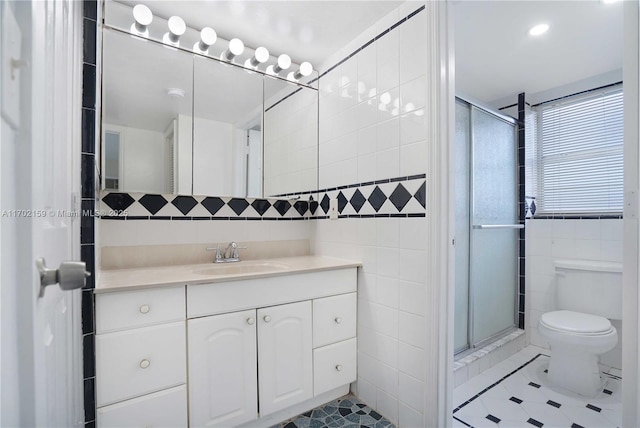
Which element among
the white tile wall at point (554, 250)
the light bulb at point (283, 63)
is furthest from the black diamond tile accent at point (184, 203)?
the white tile wall at point (554, 250)

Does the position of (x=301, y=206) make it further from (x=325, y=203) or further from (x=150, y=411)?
(x=150, y=411)

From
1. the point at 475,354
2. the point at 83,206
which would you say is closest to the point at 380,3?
the point at 83,206

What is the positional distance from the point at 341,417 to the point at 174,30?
221cm

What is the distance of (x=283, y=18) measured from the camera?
1.72 meters

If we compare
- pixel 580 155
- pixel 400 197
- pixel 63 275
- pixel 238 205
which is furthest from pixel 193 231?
pixel 580 155

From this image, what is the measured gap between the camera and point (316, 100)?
7.20 feet

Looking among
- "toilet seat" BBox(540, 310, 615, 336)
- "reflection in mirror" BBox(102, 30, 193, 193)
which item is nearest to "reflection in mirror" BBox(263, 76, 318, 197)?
"reflection in mirror" BBox(102, 30, 193, 193)

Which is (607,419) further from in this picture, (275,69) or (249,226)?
(275,69)

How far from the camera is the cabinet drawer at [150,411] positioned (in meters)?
1.15

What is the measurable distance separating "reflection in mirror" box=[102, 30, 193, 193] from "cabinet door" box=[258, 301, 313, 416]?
0.89 m

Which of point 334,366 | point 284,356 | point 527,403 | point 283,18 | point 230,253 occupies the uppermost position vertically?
point 283,18

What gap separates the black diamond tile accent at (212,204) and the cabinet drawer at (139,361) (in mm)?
787

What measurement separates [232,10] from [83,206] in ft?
4.14

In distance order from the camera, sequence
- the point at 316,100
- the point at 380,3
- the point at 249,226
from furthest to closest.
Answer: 1. the point at 316,100
2. the point at 249,226
3. the point at 380,3
